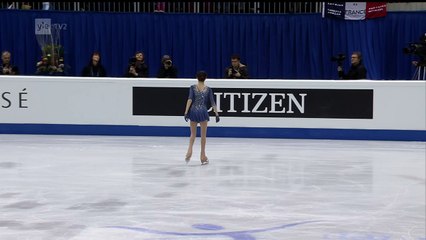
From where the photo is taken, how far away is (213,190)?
918 centimetres

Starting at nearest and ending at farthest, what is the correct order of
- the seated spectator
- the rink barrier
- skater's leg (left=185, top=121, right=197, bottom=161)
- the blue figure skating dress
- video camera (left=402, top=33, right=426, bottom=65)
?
the blue figure skating dress, skater's leg (left=185, top=121, right=197, bottom=161), the rink barrier, the seated spectator, video camera (left=402, top=33, right=426, bottom=65)

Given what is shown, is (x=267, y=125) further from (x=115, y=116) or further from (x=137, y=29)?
(x=137, y=29)

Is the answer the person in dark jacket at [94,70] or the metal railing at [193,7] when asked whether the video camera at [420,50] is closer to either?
the metal railing at [193,7]

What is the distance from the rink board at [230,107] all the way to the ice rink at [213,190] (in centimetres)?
66

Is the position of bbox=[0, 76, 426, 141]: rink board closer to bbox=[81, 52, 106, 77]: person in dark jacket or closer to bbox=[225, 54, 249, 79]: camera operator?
bbox=[225, 54, 249, 79]: camera operator

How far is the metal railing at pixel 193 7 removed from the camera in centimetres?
1877

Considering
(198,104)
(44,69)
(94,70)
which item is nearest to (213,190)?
(198,104)

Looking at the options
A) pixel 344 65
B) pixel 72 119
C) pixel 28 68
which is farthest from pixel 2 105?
pixel 344 65

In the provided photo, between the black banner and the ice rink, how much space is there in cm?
86

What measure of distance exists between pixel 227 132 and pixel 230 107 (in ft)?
1.55

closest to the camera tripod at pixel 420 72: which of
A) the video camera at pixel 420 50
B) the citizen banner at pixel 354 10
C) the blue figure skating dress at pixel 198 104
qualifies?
the video camera at pixel 420 50

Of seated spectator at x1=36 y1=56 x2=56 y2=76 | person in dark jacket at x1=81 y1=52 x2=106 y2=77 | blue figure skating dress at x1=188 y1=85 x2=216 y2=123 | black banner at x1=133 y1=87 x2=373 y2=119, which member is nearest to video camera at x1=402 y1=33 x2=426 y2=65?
black banner at x1=133 y1=87 x2=373 y2=119

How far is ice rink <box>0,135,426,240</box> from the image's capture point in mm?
7129

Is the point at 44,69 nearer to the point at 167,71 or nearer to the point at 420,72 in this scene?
the point at 167,71
